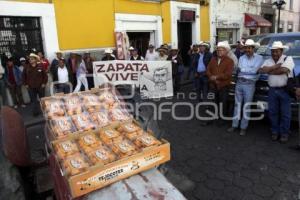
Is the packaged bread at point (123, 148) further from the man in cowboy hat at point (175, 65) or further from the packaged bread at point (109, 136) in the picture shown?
the man in cowboy hat at point (175, 65)

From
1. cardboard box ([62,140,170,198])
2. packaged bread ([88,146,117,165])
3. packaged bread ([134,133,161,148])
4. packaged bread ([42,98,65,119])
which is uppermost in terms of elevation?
packaged bread ([42,98,65,119])

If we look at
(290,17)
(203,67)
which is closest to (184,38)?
(203,67)

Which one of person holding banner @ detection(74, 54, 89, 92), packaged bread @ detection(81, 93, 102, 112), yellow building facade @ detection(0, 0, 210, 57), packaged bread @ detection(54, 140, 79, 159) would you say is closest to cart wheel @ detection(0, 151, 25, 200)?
packaged bread @ detection(54, 140, 79, 159)

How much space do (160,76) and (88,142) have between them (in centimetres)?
684

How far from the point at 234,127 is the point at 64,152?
13.4 ft

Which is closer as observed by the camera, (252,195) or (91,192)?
(91,192)

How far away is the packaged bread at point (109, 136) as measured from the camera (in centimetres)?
305

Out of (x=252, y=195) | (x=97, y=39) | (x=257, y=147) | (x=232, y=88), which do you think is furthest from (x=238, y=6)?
(x=252, y=195)

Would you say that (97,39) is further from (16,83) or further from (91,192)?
(91,192)

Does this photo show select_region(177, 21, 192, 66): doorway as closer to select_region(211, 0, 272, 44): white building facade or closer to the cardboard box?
select_region(211, 0, 272, 44): white building facade

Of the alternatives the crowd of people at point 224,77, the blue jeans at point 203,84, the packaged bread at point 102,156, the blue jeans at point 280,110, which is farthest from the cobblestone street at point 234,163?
the blue jeans at point 203,84

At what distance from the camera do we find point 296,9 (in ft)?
103

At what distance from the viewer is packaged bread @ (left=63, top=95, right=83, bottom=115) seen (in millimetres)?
3475

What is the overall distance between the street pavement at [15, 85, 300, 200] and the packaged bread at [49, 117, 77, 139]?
66.9 inches
